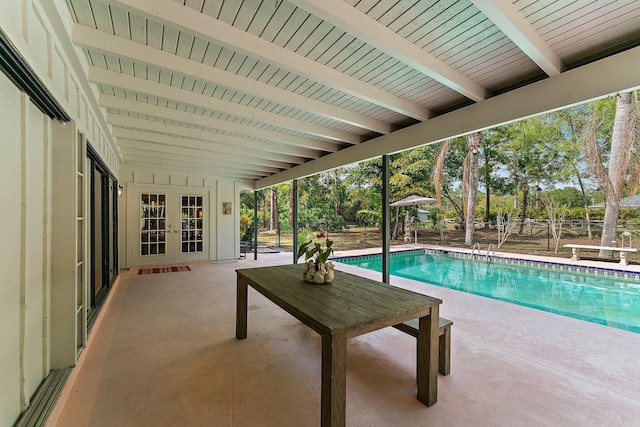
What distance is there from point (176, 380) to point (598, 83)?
13.1ft

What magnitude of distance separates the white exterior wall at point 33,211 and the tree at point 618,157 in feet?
34.0

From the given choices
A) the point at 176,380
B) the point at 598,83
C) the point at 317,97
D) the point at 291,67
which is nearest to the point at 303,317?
the point at 176,380

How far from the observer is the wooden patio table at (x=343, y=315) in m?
1.40

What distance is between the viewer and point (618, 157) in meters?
6.86

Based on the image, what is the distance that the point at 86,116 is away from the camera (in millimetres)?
2621

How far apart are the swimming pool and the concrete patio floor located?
128cm

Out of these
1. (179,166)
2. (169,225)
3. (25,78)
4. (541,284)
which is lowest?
(541,284)

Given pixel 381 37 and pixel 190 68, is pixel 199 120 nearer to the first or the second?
pixel 190 68

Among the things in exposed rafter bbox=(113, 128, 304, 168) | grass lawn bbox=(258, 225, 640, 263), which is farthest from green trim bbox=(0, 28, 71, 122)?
grass lawn bbox=(258, 225, 640, 263)

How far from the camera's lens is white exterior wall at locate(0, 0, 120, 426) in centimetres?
129

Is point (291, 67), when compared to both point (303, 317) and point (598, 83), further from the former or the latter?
point (598, 83)

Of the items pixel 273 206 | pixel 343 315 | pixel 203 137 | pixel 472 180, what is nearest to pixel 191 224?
pixel 203 137

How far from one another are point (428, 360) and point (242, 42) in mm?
2566

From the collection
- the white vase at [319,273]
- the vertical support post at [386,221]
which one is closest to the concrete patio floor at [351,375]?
the white vase at [319,273]
